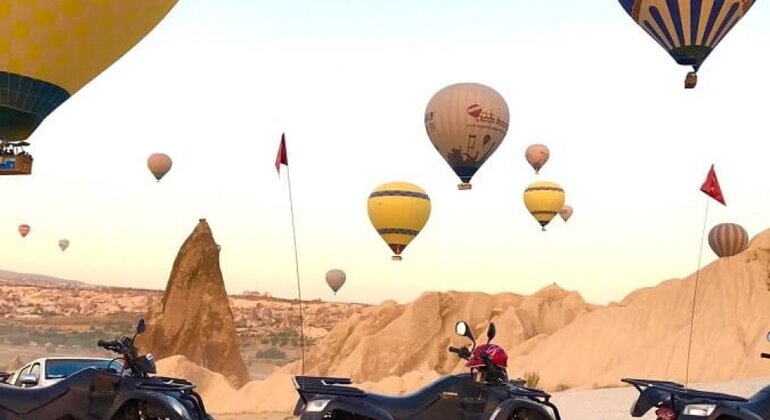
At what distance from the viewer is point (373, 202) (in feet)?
161

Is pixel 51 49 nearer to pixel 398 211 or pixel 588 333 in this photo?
pixel 398 211

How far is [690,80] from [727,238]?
110 ft

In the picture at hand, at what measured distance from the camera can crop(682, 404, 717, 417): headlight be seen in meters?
10.9

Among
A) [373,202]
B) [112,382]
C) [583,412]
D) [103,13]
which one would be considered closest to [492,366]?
[112,382]

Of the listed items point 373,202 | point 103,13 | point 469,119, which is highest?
point 103,13

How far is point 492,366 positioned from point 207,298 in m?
53.5

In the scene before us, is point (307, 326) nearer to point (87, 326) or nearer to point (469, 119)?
point (87, 326)

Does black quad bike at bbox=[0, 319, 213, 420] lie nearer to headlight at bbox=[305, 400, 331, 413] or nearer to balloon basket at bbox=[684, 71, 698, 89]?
headlight at bbox=[305, 400, 331, 413]

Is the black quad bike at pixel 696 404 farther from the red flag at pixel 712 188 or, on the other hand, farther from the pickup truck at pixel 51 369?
the red flag at pixel 712 188

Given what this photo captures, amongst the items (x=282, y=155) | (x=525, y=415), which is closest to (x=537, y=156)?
(x=282, y=155)

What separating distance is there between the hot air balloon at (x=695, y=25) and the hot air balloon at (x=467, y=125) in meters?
13.9

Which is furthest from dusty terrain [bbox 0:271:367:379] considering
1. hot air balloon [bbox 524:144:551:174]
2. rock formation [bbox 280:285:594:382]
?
hot air balloon [bbox 524:144:551:174]

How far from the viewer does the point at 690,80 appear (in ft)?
101

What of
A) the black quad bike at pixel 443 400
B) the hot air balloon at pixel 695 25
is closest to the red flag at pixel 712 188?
the hot air balloon at pixel 695 25
